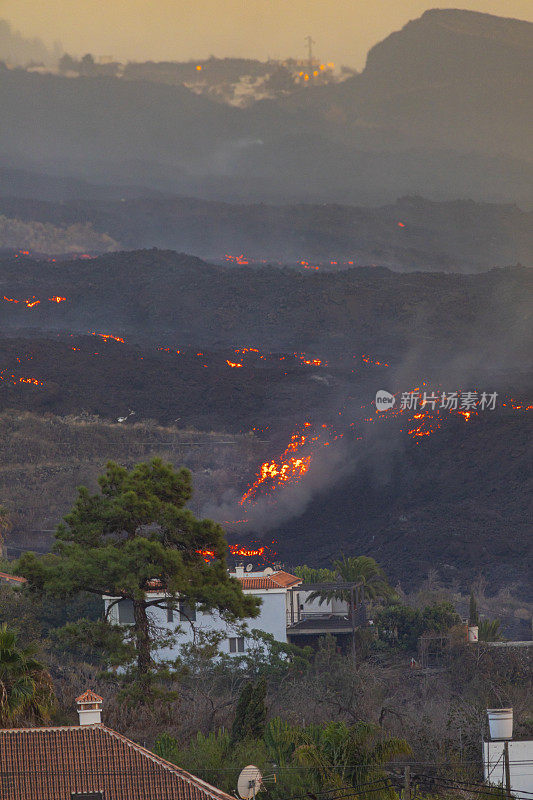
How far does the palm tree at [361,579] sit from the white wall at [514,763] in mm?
44451

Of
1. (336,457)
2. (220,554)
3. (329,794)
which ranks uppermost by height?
(336,457)

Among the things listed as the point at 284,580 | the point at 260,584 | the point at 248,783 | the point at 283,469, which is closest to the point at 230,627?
the point at 260,584

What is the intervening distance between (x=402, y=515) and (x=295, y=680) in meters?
90.8

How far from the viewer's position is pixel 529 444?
552 ft

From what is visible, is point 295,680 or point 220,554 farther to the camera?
point 295,680

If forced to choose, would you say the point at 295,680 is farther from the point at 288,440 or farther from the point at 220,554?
the point at 288,440

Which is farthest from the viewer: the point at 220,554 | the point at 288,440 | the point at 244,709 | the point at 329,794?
the point at 288,440

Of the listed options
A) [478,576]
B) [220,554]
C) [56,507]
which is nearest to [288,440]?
[56,507]

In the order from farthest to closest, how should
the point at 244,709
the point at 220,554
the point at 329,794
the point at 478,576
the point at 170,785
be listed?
1. the point at 478,576
2. the point at 220,554
3. the point at 244,709
4. the point at 329,794
5. the point at 170,785

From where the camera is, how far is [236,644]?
7475 cm

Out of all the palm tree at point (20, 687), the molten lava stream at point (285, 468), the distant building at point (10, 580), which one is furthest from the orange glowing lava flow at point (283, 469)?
the palm tree at point (20, 687)

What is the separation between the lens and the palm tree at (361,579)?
84.0 meters

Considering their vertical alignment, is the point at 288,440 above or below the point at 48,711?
above

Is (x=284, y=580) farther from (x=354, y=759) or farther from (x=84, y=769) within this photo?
(x=84, y=769)
